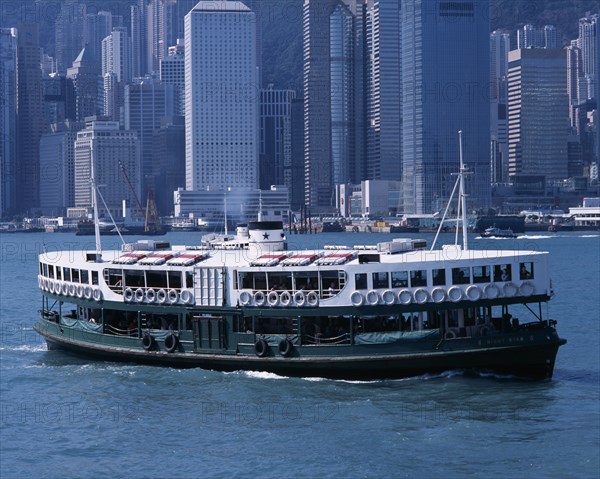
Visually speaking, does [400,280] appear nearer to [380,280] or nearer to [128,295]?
[380,280]

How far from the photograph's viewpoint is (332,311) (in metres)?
33.3

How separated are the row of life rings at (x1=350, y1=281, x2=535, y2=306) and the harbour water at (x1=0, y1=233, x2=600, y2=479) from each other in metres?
2.12

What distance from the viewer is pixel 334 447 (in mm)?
26969

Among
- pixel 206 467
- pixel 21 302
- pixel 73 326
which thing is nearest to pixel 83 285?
A: pixel 73 326

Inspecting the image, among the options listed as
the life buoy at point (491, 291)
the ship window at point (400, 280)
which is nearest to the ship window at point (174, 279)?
the ship window at point (400, 280)

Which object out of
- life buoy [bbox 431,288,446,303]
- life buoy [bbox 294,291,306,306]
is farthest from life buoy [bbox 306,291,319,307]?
life buoy [bbox 431,288,446,303]

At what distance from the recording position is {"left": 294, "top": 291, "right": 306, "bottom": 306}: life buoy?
3356 cm

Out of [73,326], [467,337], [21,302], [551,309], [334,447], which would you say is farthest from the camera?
[21,302]

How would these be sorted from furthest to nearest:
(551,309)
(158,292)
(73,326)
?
(551,309)
(73,326)
(158,292)

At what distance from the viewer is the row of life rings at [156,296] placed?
115 ft

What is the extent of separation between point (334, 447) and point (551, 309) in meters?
30.3

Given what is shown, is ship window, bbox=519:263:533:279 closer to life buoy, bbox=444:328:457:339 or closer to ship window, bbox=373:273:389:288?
life buoy, bbox=444:328:457:339

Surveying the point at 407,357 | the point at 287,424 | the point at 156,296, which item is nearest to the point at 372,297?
the point at 407,357

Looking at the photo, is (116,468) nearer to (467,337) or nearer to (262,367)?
(262,367)
